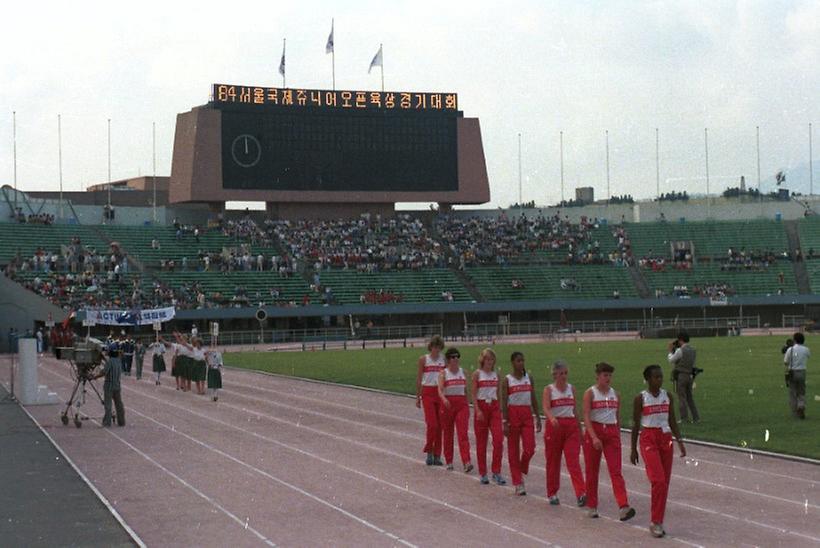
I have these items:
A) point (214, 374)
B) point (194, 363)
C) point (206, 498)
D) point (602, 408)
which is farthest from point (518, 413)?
point (194, 363)

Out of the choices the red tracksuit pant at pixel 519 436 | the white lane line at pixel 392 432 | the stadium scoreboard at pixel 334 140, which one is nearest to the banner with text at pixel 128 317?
the stadium scoreboard at pixel 334 140

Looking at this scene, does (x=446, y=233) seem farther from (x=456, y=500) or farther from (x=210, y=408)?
(x=456, y=500)

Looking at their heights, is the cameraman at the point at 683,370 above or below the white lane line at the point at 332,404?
above

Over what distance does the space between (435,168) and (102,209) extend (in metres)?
23.0

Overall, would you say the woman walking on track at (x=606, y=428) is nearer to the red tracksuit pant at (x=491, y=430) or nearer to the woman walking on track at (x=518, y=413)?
the woman walking on track at (x=518, y=413)

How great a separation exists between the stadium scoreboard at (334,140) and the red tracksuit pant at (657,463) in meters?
76.1

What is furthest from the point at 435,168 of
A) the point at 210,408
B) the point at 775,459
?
the point at 775,459

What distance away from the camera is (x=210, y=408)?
33125 millimetres

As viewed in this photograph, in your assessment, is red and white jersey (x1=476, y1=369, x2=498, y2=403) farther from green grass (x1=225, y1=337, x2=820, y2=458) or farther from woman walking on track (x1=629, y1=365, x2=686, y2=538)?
green grass (x1=225, y1=337, x2=820, y2=458)

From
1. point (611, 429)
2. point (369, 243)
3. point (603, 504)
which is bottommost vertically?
point (603, 504)

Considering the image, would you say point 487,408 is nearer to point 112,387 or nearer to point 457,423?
point 457,423

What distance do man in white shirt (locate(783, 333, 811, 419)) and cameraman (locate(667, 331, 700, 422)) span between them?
68.1 inches

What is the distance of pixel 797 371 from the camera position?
→ 2503cm

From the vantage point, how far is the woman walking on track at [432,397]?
20328 mm
